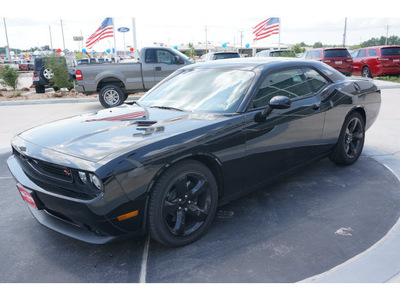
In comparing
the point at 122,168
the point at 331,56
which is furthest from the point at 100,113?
the point at 331,56

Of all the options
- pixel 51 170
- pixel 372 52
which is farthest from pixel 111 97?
pixel 372 52

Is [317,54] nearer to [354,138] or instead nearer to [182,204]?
[354,138]

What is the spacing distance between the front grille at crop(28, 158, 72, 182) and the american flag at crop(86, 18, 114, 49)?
1904 centimetres

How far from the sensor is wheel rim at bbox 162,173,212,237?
2.77 meters

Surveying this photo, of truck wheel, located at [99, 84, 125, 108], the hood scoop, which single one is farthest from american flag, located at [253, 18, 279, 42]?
the hood scoop

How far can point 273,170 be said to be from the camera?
3574 millimetres

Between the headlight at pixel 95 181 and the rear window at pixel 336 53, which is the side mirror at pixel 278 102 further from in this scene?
the rear window at pixel 336 53

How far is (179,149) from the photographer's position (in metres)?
2.71

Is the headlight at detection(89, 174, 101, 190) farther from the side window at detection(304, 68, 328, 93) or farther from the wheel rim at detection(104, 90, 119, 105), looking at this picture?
the wheel rim at detection(104, 90, 119, 105)

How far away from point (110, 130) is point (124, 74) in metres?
8.44

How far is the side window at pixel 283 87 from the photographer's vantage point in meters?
3.51

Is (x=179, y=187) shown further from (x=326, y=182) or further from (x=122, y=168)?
(x=326, y=182)

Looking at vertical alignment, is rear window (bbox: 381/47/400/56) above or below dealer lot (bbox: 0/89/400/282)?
above

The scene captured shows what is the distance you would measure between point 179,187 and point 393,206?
2263 mm
